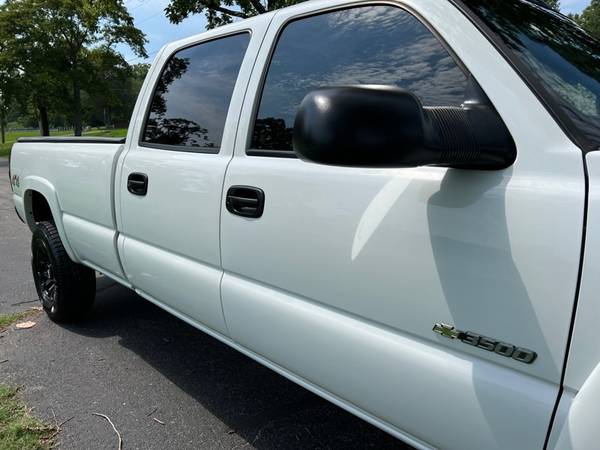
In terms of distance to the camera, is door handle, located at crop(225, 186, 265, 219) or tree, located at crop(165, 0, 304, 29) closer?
door handle, located at crop(225, 186, 265, 219)

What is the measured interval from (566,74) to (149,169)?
191 cm

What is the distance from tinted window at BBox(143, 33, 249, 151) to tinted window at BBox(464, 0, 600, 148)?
3.70ft

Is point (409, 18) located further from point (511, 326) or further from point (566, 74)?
point (511, 326)

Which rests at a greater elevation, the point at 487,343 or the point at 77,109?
the point at 487,343

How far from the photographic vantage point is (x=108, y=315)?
13.4 feet

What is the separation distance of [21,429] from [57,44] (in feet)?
120

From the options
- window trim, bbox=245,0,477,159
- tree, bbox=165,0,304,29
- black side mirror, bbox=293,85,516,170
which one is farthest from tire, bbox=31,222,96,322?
tree, bbox=165,0,304,29

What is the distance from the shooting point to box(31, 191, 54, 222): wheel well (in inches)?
159

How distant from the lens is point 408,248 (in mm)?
1396

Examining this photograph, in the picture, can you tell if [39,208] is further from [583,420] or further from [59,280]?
[583,420]

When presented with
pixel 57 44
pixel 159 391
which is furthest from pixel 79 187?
pixel 57 44

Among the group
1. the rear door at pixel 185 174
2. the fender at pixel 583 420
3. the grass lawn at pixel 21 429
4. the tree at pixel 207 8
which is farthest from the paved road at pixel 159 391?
the tree at pixel 207 8

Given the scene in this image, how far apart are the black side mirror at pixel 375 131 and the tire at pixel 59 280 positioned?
9.96 ft

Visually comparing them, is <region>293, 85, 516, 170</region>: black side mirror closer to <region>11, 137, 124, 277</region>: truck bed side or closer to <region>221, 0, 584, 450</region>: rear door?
<region>221, 0, 584, 450</region>: rear door
